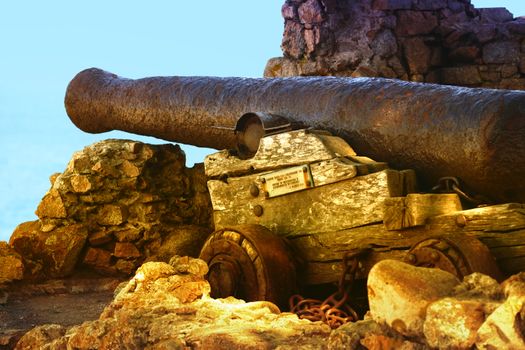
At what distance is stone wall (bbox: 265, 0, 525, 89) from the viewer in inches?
465

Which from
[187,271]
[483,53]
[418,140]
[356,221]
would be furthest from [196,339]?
[483,53]

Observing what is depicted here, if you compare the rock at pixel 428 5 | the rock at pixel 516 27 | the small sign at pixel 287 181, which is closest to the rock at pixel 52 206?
the small sign at pixel 287 181

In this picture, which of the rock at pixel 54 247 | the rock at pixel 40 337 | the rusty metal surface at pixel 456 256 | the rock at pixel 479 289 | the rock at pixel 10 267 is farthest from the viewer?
the rock at pixel 54 247

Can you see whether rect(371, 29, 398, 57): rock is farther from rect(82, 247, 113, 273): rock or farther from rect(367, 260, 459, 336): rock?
rect(367, 260, 459, 336): rock

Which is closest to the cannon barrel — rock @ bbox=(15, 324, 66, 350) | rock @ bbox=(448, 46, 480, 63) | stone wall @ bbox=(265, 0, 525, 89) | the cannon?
the cannon

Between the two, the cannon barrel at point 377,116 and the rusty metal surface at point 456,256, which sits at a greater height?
the cannon barrel at point 377,116

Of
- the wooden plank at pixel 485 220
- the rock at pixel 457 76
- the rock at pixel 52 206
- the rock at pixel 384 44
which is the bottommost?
the wooden plank at pixel 485 220

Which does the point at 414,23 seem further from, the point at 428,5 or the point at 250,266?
the point at 250,266

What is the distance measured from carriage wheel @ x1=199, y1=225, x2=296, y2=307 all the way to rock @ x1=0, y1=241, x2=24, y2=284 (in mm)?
2538

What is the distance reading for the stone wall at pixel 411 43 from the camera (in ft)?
38.7

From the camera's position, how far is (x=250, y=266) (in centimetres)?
428

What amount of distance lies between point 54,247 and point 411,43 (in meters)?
6.95

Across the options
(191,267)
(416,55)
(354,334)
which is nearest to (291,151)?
(191,267)

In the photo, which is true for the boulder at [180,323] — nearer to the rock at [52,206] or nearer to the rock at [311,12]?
the rock at [52,206]
